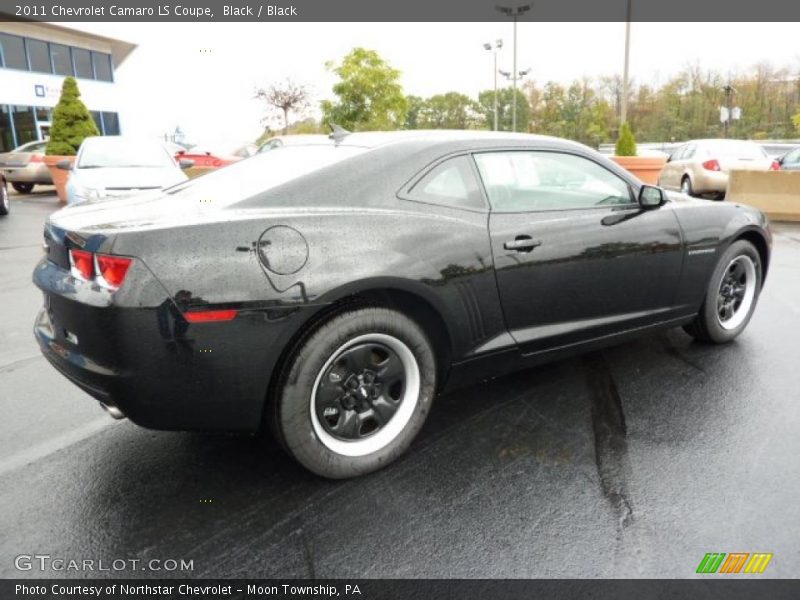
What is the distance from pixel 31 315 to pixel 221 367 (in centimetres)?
401

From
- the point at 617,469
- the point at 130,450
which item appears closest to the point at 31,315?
the point at 130,450

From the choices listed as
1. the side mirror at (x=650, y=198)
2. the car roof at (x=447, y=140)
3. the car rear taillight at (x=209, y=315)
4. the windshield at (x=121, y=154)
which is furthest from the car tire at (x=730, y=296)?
the windshield at (x=121, y=154)

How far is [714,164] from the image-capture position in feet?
45.9

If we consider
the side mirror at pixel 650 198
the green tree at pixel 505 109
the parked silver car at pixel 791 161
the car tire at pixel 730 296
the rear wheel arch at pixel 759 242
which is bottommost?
the car tire at pixel 730 296

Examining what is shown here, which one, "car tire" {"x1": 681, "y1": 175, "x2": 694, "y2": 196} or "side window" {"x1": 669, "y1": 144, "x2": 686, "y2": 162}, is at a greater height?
"side window" {"x1": 669, "y1": 144, "x2": 686, "y2": 162}

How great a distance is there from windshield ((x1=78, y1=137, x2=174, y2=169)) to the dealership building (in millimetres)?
23079

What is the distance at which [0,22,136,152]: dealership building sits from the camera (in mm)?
29141

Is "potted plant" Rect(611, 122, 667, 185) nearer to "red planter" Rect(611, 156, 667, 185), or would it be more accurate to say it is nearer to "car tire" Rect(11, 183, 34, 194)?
"red planter" Rect(611, 156, 667, 185)

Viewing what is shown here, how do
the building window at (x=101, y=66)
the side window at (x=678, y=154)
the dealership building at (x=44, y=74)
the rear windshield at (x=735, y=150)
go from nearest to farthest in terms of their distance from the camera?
the rear windshield at (x=735, y=150) < the side window at (x=678, y=154) < the dealership building at (x=44, y=74) < the building window at (x=101, y=66)

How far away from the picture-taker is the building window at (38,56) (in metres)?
30.7

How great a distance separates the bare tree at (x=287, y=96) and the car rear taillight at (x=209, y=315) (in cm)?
3871

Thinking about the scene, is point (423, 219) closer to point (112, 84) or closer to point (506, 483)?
point (506, 483)

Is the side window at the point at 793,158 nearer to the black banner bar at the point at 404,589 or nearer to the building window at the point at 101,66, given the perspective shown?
the black banner bar at the point at 404,589

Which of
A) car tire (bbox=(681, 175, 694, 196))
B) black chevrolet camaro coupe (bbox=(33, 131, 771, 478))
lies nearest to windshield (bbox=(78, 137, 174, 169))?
black chevrolet camaro coupe (bbox=(33, 131, 771, 478))
